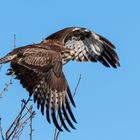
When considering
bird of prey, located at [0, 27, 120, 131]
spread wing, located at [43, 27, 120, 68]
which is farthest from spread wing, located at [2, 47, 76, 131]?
spread wing, located at [43, 27, 120, 68]

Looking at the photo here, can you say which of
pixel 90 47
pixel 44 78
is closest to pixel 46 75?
pixel 44 78

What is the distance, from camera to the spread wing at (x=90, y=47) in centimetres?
1016

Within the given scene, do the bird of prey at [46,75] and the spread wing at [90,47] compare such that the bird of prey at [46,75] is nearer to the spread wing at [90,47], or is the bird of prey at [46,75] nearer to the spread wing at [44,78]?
the spread wing at [44,78]

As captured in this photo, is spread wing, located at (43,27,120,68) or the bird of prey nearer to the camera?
the bird of prey

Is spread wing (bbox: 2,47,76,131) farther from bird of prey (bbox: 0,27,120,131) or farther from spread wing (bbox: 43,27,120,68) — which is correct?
spread wing (bbox: 43,27,120,68)

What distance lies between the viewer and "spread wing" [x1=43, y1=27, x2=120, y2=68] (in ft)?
33.3

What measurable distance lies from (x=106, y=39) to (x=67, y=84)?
3861 millimetres

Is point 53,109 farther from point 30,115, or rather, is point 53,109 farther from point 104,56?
point 104,56

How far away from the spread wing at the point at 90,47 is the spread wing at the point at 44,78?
2664 mm

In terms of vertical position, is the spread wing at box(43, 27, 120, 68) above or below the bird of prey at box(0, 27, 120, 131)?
above

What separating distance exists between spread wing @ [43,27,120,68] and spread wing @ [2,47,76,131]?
8.74 ft

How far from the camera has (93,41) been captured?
34.5 feet

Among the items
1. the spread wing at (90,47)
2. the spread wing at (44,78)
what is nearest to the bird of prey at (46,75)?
the spread wing at (44,78)

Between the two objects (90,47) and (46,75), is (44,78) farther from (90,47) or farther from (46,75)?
(90,47)
